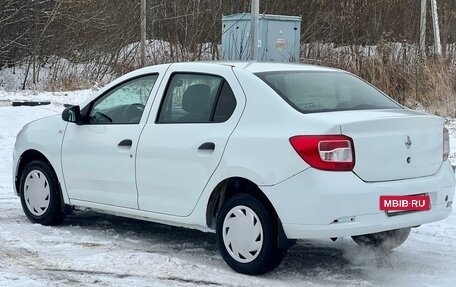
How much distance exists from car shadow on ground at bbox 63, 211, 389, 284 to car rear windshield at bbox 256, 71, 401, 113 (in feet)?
4.05

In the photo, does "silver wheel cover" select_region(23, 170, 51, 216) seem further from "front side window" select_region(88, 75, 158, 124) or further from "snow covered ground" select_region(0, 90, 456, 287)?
"front side window" select_region(88, 75, 158, 124)

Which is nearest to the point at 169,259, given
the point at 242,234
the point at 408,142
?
the point at 242,234

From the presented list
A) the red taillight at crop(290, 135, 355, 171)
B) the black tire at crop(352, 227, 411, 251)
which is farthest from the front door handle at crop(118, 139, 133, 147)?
the black tire at crop(352, 227, 411, 251)

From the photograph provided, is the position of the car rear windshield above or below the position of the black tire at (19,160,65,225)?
above

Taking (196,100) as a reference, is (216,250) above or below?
below

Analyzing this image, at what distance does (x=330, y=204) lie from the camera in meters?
5.33

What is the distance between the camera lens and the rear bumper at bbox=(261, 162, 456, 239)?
5.36 metres

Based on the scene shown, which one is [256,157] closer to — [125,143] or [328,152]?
[328,152]

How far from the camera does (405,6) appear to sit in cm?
2505

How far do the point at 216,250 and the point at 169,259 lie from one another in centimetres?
56

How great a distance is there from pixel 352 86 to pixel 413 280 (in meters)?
1.63

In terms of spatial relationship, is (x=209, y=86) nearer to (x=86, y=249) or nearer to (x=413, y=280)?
(x=86, y=249)

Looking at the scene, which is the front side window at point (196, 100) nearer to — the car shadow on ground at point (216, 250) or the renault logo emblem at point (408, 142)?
the car shadow on ground at point (216, 250)

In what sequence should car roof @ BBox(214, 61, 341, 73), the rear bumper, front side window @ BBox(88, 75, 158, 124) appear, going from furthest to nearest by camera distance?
1. front side window @ BBox(88, 75, 158, 124)
2. car roof @ BBox(214, 61, 341, 73)
3. the rear bumper
